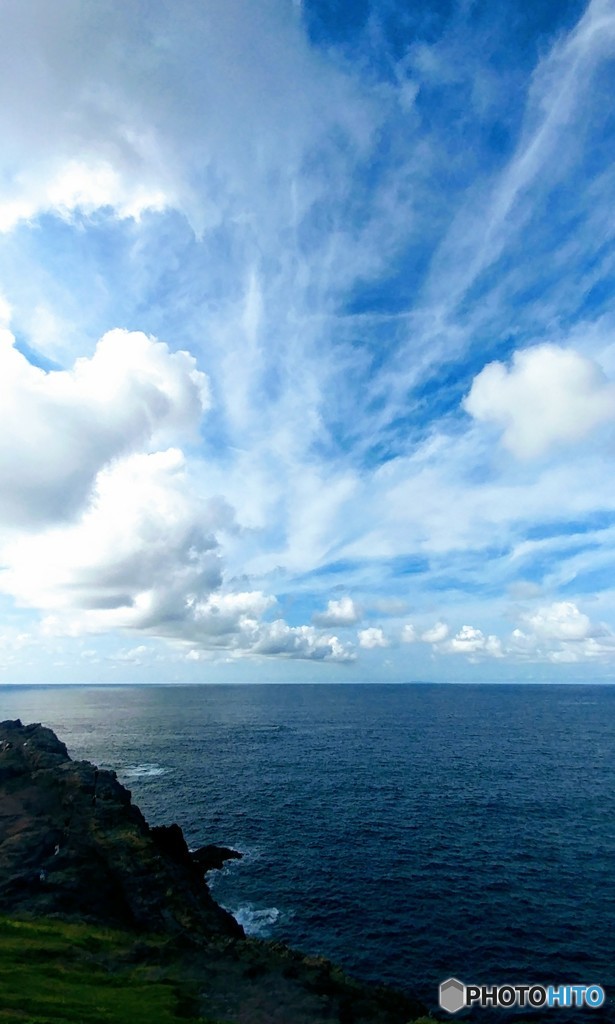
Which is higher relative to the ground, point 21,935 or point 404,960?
point 21,935

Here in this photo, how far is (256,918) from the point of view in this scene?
180 ft

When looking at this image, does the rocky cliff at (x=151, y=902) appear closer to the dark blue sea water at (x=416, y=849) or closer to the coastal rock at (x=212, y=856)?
the coastal rock at (x=212, y=856)

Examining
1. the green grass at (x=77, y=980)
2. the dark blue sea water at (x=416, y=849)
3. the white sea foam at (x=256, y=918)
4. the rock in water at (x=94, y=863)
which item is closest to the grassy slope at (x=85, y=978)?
the green grass at (x=77, y=980)

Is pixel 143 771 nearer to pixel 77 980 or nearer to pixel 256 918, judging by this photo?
pixel 256 918

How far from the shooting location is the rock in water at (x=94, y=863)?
46031 millimetres

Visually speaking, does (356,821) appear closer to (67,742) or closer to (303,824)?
(303,824)

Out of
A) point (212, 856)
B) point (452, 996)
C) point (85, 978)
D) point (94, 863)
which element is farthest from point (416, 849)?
point (85, 978)

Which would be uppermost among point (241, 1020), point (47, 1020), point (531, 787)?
point (47, 1020)

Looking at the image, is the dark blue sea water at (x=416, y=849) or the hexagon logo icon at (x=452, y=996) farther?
the dark blue sea water at (x=416, y=849)

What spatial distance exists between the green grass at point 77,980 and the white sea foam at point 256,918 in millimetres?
14931

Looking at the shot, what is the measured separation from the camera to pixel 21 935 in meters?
38.7

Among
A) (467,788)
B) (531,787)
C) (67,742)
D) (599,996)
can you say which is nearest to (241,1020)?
(599,996)

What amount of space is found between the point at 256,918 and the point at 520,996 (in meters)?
25.7

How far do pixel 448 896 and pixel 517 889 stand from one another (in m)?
8.60
